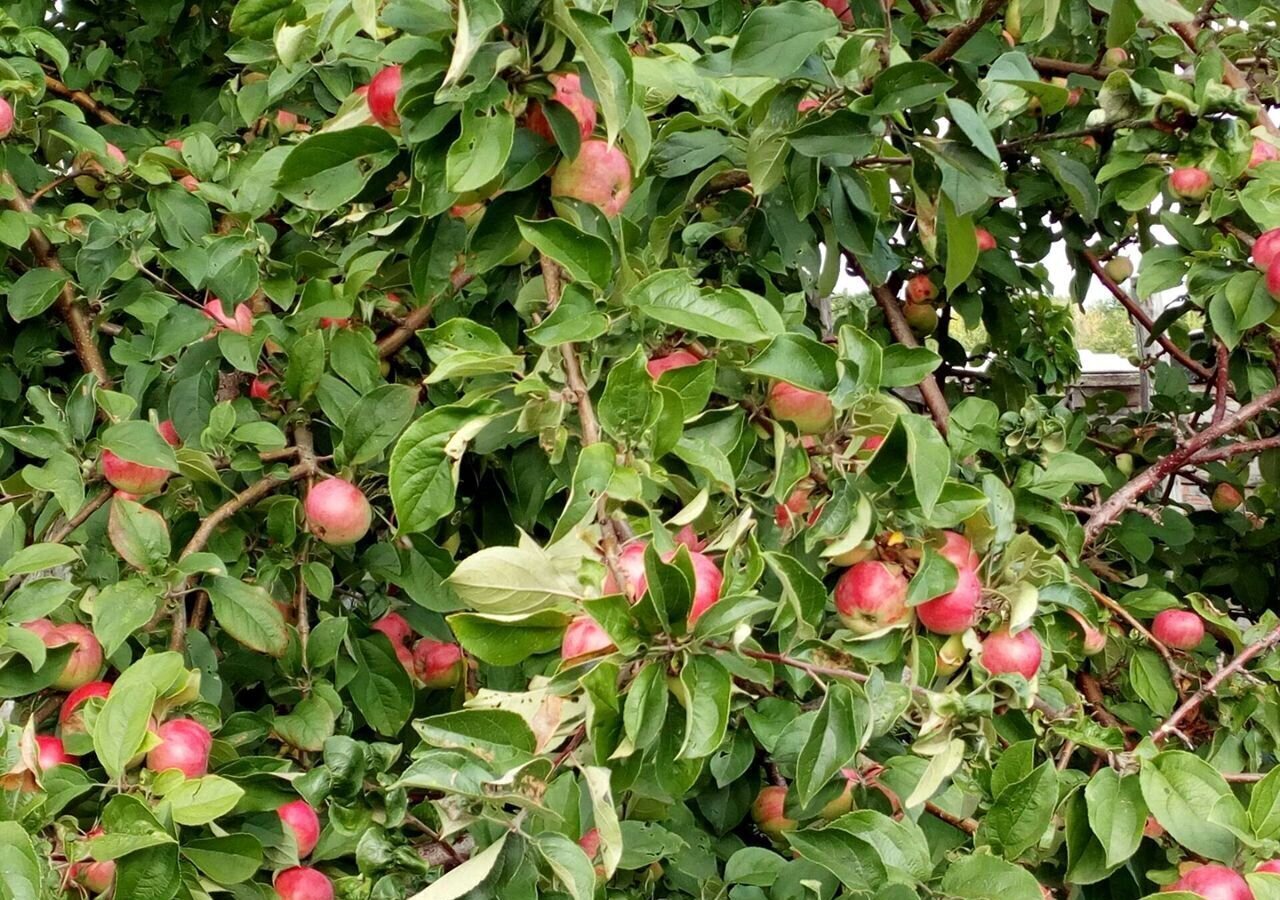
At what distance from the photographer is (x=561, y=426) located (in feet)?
2.85

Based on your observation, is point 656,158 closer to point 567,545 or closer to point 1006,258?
point 567,545

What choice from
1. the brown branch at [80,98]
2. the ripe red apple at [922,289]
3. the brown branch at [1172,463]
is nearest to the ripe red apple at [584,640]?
the brown branch at [1172,463]

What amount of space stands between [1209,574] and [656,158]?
1.22 meters

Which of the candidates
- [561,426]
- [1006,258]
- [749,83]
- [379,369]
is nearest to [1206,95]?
[749,83]

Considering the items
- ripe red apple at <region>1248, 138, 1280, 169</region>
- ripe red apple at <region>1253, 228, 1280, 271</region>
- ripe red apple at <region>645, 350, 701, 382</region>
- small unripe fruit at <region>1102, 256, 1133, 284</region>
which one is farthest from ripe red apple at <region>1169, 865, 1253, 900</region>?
small unripe fruit at <region>1102, 256, 1133, 284</region>

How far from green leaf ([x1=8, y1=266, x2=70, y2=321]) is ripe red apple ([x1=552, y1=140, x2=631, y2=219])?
71cm

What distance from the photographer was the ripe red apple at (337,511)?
3.72 feet

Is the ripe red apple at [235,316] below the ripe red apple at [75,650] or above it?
above

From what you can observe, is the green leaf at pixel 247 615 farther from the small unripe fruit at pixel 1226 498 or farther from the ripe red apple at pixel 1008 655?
the small unripe fruit at pixel 1226 498

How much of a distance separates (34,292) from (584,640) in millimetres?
911

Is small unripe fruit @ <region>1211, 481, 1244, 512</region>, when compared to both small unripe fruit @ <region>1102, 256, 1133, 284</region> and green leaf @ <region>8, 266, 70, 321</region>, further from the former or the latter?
green leaf @ <region>8, 266, 70, 321</region>

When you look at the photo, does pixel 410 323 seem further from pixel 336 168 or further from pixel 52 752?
pixel 52 752

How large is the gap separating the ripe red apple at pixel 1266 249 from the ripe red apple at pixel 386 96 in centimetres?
87

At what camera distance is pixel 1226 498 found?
2.00 meters
